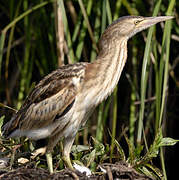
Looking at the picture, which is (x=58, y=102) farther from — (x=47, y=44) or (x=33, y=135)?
(x=47, y=44)

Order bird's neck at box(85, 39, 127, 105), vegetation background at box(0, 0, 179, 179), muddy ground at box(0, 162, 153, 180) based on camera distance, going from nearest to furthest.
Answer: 1. muddy ground at box(0, 162, 153, 180)
2. bird's neck at box(85, 39, 127, 105)
3. vegetation background at box(0, 0, 179, 179)

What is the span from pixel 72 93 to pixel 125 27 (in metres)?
0.46

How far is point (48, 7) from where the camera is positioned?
3.21 m

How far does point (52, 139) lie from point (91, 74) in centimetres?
41

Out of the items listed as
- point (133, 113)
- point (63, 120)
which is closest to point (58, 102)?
point (63, 120)

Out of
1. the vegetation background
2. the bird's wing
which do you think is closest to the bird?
the bird's wing

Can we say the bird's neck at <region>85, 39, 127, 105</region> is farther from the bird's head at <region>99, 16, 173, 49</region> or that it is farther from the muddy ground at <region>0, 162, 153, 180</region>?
the muddy ground at <region>0, 162, 153, 180</region>

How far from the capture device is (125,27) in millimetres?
2355

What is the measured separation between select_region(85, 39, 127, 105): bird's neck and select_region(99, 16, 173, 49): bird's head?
1.6 inches

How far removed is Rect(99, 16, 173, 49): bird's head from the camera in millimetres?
2355

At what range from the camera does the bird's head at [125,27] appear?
236 centimetres

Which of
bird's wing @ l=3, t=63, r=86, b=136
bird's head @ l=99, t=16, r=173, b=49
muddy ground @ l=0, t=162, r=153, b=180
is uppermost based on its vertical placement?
bird's head @ l=99, t=16, r=173, b=49

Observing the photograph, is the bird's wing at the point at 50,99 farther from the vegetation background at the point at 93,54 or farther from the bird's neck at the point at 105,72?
the vegetation background at the point at 93,54

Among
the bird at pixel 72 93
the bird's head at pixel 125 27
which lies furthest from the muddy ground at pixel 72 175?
the bird's head at pixel 125 27
